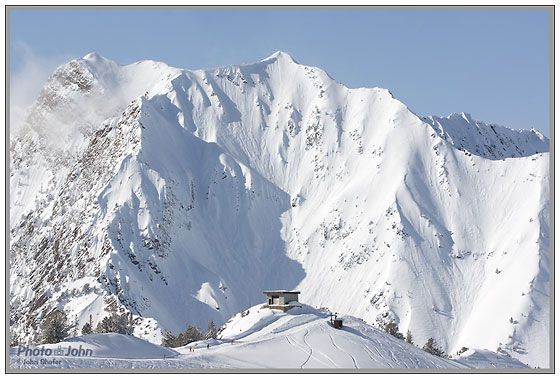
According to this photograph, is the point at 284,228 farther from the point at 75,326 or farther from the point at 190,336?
the point at 190,336

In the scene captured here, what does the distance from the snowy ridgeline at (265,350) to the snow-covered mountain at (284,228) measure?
48.5 m

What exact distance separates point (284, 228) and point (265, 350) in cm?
11292

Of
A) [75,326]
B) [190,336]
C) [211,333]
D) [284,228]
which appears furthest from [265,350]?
[284,228]

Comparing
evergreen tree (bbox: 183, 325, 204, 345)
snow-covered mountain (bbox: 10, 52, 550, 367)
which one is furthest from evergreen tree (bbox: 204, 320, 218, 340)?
snow-covered mountain (bbox: 10, 52, 550, 367)

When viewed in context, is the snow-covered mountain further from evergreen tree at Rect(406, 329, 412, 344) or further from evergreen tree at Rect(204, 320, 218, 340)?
evergreen tree at Rect(204, 320, 218, 340)

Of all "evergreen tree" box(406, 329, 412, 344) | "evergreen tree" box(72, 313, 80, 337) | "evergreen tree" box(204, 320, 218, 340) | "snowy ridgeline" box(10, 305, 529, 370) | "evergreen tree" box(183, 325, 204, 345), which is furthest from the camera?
"evergreen tree" box(72, 313, 80, 337)

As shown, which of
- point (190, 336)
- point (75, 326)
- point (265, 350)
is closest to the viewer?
point (265, 350)

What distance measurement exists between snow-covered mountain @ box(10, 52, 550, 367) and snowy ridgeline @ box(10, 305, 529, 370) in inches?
1909

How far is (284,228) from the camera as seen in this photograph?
184 meters

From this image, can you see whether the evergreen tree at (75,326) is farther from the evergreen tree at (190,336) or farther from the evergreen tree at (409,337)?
the evergreen tree at (409,337)

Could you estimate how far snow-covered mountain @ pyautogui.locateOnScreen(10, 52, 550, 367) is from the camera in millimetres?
148125

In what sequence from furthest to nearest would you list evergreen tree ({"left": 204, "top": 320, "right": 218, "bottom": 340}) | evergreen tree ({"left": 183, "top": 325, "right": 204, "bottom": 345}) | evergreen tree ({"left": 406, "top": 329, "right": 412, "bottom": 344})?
evergreen tree ({"left": 406, "top": 329, "right": 412, "bottom": 344})
evergreen tree ({"left": 183, "top": 325, "right": 204, "bottom": 345})
evergreen tree ({"left": 204, "top": 320, "right": 218, "bottom": 340})

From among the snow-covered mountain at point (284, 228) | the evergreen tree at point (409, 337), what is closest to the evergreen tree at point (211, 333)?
the snow-covered mountain at point (284, 228)

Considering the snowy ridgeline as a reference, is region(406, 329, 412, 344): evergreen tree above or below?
above
